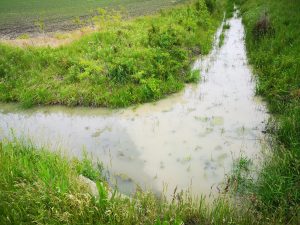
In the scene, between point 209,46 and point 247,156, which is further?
point 209,46

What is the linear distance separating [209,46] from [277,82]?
18.4 feet

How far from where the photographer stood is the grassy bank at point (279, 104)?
14.2 ft

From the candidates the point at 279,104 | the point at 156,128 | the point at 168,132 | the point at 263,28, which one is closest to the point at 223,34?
the point at 263,28

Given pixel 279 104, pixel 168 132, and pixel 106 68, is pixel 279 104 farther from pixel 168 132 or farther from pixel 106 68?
pixel 106 68

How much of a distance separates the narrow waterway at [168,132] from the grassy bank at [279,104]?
46cm

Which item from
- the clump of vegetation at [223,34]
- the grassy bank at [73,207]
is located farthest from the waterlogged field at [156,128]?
the clump of vegetation at [223,34]

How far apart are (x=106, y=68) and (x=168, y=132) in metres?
4.37

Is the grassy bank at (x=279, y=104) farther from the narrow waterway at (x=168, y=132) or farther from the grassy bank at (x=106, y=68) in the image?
the grassy bank at (x=106, y=68)

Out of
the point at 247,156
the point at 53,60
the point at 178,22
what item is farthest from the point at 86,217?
the point at 178,22

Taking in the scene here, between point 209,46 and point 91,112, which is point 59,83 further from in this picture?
point 209,46

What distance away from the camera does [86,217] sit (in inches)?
153

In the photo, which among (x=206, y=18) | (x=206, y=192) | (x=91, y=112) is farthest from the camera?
(x=206, y=18)

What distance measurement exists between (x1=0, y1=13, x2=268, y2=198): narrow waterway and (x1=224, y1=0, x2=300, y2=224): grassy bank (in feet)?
1.50

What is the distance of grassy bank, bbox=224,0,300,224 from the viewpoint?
4.34 m
